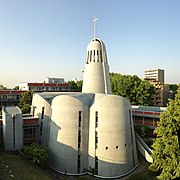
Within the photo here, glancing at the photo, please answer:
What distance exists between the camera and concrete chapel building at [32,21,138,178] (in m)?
28.1

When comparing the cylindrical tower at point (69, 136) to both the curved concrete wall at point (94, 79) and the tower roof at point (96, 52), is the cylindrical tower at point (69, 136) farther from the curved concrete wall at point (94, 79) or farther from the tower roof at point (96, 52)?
the tower roof at point (96, 52)

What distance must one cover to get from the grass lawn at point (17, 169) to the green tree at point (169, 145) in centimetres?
1328

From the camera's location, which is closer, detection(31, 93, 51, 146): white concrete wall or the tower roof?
detection(31, 93, 51, 146): white concrete wall

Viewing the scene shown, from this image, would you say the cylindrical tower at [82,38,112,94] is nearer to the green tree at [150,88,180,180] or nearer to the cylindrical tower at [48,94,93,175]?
the cylindrical tower at [48,94,93,175]

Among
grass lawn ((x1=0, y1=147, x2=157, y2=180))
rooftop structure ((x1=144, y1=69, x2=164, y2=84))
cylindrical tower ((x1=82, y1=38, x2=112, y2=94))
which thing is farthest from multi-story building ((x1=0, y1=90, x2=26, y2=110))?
rooftop structure ((x1=144, y1=69, x2=164, y2=84))

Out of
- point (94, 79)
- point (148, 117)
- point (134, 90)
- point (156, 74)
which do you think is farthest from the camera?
point (156, 74)

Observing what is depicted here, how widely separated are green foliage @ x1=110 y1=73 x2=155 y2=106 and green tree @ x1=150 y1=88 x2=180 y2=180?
34263 millimetres

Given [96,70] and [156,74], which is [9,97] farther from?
[156,74]

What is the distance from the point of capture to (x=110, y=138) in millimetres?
28219

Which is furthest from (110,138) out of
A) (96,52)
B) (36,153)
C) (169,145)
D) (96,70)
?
(96,52)

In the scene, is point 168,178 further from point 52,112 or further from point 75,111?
point 52,112

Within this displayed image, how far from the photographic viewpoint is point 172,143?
67.6ft

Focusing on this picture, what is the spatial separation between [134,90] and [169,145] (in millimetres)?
37221

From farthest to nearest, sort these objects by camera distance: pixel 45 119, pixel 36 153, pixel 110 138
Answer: pixel 45 119 → pixel 110 138 → pixel 36 153
